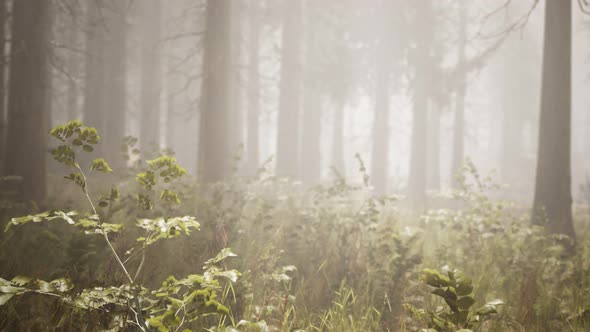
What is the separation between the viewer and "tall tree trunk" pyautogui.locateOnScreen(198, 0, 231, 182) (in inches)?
291

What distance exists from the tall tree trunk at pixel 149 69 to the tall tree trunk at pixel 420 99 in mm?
11727

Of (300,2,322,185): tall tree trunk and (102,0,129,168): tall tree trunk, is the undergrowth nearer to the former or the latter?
(102,0,129,168): tall tree trunk

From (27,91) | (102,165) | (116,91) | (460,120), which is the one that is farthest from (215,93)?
(460,120)

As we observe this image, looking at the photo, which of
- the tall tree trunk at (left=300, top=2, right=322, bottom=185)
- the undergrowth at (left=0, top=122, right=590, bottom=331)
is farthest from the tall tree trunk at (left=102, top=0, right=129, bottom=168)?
the tall tree trunk at (left=300, top=2, right=322, bottom=185)

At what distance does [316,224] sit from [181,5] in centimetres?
1728

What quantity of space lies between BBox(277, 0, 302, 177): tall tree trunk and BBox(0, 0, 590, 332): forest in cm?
5

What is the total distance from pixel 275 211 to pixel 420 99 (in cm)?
912

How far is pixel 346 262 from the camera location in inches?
155

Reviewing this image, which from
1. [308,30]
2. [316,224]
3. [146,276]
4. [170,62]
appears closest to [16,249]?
[146,276]

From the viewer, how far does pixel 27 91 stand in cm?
571

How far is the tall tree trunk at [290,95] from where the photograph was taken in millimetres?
11711

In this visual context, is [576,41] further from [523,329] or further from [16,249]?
[16,249]

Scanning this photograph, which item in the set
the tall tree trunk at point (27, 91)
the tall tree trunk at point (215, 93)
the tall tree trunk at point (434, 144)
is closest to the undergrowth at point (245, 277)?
the tall tree trunk at point (27, 91)

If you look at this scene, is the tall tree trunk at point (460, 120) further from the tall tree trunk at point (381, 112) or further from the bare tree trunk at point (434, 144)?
the tall tree trunk at point (381, 112)
